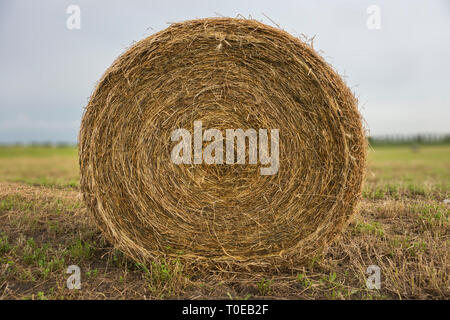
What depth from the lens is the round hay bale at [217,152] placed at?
3623 mm

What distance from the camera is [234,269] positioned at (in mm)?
3637

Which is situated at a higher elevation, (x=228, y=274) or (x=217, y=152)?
(x=217, y=152)

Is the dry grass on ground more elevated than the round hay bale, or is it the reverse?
the round hay bale

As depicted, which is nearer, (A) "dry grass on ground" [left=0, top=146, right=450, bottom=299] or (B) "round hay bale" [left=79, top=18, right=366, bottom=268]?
(A) "dry grass on ground" [left=0, top=146, right=450, bottom=299]

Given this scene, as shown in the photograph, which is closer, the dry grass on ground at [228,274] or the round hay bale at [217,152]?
the dry grass on ground at [228,274]

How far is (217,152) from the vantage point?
12.5 feet

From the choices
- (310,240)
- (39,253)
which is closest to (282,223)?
(310,240)

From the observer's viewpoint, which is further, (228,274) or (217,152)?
(217,152)

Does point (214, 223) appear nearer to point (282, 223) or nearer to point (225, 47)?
point (282, 223)

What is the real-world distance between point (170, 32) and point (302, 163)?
191 cm

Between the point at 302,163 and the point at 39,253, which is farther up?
the point at 302,163

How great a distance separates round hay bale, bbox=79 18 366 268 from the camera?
143 inches
